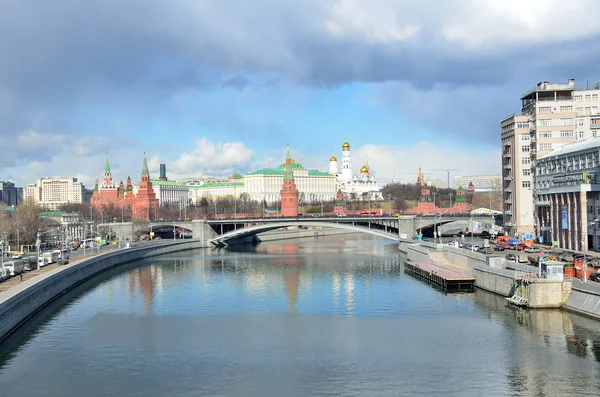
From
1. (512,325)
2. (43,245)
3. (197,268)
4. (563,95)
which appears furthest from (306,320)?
(43,245)

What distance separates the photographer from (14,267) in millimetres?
53719

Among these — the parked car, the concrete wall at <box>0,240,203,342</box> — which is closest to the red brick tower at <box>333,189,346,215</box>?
the concrete wall at <box>0,240,203,342</box>

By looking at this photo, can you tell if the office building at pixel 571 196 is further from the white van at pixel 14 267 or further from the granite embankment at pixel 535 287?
the white van at pixel 14 267

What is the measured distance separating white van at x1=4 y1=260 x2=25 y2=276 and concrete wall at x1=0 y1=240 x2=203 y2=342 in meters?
2.38

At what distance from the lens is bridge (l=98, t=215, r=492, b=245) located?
311 feet

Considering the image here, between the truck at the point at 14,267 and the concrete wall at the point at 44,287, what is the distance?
7.81 ft

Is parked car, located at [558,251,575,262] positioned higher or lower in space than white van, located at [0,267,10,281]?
higher

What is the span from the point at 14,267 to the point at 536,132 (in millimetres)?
54075

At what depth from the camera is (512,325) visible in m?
38.1

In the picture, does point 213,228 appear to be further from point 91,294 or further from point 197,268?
point 91,294

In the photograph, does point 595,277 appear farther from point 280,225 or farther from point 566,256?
point 280,225

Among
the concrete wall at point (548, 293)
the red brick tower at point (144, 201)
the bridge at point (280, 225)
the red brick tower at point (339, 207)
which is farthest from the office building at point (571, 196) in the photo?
the red brick tower at point (144, 201)

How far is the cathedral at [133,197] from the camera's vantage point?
153m

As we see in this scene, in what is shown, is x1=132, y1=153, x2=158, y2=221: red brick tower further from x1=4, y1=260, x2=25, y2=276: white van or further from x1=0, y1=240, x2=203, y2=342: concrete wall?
x1=4, y1=260, x2=25, y2=276: white van
